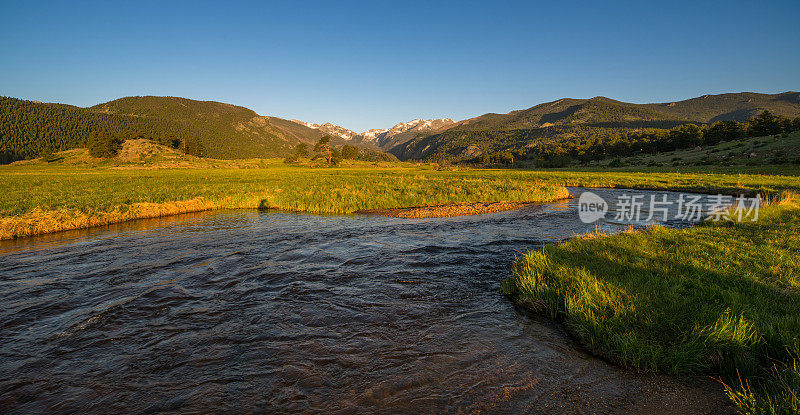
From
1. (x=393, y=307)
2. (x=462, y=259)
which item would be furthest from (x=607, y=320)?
(x=462, y=259)

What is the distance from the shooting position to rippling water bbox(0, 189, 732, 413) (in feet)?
16.4

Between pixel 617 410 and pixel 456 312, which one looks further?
pixel 456 312

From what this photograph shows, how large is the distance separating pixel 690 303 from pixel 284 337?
8338 millimetres

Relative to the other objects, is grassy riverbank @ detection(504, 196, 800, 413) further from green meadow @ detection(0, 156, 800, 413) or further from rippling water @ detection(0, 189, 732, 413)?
rippling water @ detection(0, 189, 732, 413)

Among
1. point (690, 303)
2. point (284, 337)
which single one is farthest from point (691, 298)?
point (284, 337)

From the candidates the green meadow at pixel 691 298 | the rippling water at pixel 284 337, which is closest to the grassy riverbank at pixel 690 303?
the green meadow at pixel 691 298

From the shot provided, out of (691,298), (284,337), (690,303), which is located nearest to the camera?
(690,303)

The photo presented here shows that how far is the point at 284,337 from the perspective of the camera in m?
6.83

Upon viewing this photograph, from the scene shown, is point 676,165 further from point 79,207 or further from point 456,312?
point 79,207

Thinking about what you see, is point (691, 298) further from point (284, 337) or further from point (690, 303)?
point (284, 337)

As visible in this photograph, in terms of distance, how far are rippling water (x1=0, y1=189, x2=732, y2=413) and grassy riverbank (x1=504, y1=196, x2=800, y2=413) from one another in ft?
1.94

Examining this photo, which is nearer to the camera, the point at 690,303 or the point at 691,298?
the point at 690,303

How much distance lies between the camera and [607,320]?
Answer: 6281 millimetres

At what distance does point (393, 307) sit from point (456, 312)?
1590 millimetres
